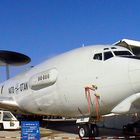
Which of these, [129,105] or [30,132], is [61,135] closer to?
[30,132]

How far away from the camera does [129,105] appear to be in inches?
565

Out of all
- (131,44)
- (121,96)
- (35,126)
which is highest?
(131,44)

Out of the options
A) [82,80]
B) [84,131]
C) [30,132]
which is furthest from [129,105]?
[30,132]

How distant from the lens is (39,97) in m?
19.3

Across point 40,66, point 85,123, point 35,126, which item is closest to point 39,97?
point 40,66

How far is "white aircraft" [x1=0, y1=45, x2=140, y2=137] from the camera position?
48.0 ft

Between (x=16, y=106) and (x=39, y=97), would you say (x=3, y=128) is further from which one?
(x=39, y=97)

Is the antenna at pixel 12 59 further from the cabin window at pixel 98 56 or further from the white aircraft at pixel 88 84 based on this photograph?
the cabin window at pixel 98 56

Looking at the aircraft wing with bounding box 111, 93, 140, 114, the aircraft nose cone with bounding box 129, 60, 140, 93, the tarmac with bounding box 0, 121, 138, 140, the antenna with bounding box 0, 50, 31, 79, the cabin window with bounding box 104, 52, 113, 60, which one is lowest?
the tarmac with bounding box 0, 121, 138, 140

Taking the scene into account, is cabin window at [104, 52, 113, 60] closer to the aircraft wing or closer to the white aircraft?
the white aircraft

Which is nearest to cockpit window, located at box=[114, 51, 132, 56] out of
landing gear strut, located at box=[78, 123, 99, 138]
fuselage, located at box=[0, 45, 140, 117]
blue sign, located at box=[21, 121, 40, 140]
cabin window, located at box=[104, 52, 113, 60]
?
fuselage, located at box=[0, 45, 140, 117]

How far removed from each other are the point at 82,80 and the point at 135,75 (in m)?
2.87

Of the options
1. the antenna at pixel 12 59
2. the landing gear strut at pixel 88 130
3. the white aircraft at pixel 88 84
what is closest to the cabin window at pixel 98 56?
the white aircraft at pixel 88 84

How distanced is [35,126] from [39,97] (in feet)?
17.9
